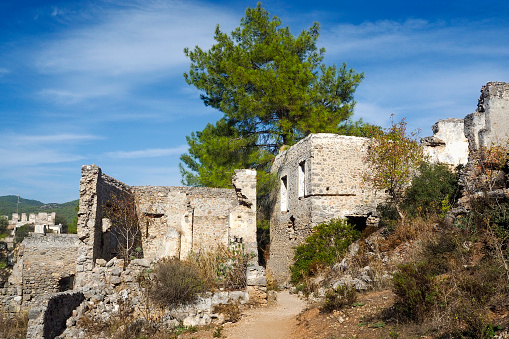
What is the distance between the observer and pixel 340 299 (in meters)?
8.70

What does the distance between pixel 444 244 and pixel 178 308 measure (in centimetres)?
609

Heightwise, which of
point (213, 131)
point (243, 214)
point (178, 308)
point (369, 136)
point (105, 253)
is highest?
point (213, 131)

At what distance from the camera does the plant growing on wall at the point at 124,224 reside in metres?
15.0

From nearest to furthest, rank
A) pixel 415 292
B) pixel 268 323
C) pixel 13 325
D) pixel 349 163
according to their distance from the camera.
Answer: pixel 415 292, pixel 268 323, pixel 13 325, pixel 349 163

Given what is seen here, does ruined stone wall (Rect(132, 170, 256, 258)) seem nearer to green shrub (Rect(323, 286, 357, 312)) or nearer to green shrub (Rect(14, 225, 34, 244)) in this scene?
green shrub (Rect(323, 286, 357, 312))

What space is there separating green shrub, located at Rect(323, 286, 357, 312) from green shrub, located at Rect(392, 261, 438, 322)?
1.28 meters

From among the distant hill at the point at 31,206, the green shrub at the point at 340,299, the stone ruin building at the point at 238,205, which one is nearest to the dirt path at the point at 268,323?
the green shrub at the point at 340,299

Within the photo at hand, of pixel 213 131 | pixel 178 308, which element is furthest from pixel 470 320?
pixel 213 131

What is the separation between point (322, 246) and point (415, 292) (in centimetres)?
769

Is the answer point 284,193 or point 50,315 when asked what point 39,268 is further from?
point 284,193

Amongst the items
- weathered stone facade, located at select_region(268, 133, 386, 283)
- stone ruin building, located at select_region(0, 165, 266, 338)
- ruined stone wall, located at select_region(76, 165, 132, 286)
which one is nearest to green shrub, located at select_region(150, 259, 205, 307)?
stone ruin building, located at select_region(0, 165, 266, 338)

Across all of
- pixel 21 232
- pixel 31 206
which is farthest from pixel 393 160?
pixel 31 206

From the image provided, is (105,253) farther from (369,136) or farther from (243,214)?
(369,136)

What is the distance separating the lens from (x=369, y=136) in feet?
55.6
